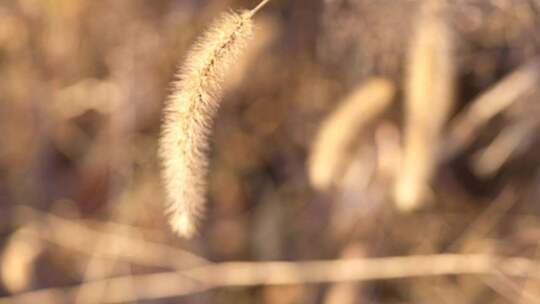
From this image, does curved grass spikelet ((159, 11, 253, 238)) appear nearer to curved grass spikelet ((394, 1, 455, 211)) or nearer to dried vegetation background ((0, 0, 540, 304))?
curved grass spikelet ((394, 1, 455, 211))

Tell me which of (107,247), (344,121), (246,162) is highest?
(246,162)

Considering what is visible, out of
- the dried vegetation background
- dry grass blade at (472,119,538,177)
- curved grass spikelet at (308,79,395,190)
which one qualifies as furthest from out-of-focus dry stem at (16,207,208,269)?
dry grass blade at (472,119,538,177)

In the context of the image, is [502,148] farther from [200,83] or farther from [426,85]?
[200,83]

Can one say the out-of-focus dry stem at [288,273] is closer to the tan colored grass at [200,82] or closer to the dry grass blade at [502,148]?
the dry grass blade at [502,148]

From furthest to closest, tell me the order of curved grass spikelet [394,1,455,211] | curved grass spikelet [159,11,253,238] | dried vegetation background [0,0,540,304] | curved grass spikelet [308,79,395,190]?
dried vegetation background [0,0,540,304], curved grass spikelet [308,79,395,190], curved grass spikelet [394,1,455,211], curved grass spikelet [159,11,253,238]

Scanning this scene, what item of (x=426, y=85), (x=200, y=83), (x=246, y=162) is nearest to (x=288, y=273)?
(x=246, y=162)

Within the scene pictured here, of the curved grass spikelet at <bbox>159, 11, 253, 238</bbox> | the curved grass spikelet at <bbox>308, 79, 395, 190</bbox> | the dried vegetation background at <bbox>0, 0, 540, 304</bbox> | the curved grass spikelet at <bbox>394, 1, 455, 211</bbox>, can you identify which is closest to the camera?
the curved grass spikelet at <bbox>159, 11, 253, 238</bbox>

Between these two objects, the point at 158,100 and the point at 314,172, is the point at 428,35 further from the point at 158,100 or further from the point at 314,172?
the point at 158,100
